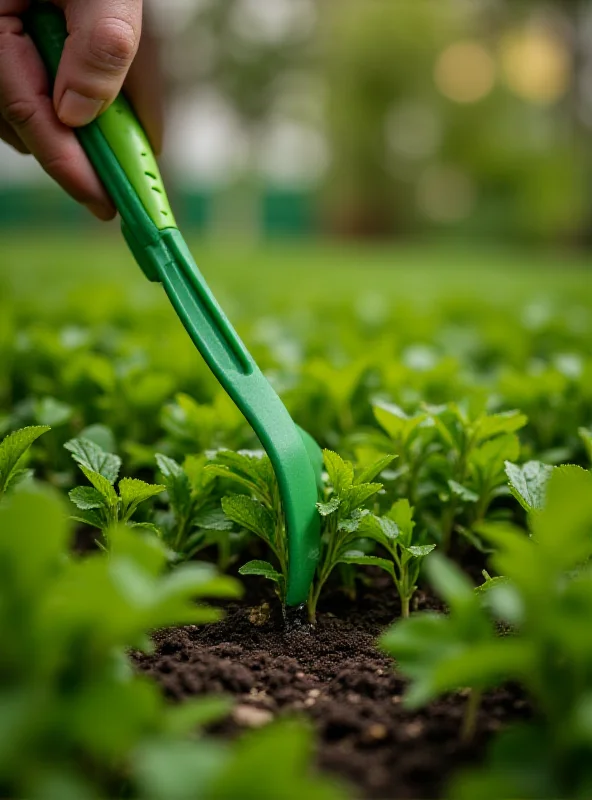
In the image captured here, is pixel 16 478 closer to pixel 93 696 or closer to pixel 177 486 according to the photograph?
pixel 177 486

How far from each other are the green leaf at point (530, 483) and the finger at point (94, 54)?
4.07ft

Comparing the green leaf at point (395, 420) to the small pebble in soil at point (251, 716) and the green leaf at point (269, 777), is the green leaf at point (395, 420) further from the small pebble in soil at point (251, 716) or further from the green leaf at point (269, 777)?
the green leaf at point (269, 777)

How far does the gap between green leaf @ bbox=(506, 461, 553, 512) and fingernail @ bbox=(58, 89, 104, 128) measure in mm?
1238

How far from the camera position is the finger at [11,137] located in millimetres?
2203

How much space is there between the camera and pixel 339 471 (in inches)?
62.9

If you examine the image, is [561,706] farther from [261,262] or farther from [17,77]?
[261,262]

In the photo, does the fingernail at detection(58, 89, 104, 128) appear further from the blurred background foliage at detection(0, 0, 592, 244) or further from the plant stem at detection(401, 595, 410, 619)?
the blurred background foliage at detection(0, 0, 592, 244)

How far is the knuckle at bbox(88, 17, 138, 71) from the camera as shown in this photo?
179 cm

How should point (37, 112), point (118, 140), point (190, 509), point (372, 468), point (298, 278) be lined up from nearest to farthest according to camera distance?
point (372, 468) → point (190, 509) → point (118, 140) → point (37, 112) → point (298, 278)

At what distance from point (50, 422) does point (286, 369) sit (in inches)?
33.8

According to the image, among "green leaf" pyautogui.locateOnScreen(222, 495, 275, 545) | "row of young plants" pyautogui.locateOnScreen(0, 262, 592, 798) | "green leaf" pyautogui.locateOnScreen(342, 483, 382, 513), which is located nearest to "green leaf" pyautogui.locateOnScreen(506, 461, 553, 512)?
"row of young plants" pyautogui.locateOnScreen(0, 262, 592, 798)

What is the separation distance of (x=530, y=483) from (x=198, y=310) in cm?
77

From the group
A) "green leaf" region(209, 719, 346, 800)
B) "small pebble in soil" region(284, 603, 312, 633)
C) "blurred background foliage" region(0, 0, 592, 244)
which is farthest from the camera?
"blurred background foliage" region(0, 0, 592, 244)

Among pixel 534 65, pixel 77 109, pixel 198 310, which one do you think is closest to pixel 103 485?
pixel 198 310
